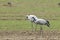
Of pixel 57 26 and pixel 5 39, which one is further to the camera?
pixel 57 26

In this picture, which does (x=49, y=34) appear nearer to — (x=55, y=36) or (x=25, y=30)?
(x=55, y=36)

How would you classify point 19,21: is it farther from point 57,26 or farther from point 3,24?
point 57,26

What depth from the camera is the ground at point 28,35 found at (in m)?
19.3

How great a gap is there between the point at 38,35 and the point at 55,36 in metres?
1.07

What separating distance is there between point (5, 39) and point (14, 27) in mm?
5104

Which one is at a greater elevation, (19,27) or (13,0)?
(13,0)

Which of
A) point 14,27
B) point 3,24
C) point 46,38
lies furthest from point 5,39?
point 3,24

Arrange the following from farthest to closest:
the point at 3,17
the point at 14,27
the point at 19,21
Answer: the point at 3,17, the point at 19,21, the point at 14,27

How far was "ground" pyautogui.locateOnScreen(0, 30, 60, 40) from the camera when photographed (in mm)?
19328

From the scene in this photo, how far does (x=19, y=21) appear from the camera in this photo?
27.5m

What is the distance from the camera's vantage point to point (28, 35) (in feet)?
67.2

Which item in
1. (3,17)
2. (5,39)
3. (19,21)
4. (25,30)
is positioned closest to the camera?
(5,39)

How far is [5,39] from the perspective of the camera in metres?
18.9

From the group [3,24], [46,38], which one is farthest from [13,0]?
[46,38]
